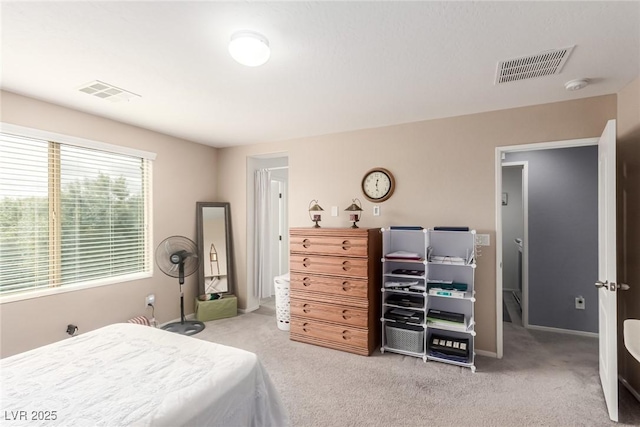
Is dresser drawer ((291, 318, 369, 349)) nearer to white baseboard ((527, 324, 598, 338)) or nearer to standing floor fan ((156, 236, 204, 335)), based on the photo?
standing floor fan ((156, 236, 204, 335))

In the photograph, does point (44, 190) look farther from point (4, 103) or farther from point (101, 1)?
point (101, 1)

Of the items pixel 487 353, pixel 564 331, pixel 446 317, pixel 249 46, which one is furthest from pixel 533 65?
pixel 564 331

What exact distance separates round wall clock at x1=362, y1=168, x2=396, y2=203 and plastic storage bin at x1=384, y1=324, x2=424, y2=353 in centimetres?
136

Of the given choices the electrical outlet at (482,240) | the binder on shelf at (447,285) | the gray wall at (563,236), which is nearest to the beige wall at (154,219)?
the binder on shelf at (447,285)

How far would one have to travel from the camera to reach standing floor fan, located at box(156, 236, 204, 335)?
11.1 feet

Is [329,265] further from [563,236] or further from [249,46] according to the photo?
[563,236]

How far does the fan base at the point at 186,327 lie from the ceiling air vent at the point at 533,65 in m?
3.92

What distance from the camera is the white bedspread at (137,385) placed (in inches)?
45.4

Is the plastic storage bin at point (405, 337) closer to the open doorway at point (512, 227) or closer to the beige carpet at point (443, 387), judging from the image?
the beige carpet at point (443, 387)

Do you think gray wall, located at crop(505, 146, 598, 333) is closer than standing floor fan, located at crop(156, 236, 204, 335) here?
Yes

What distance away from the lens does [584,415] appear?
6.49 ft

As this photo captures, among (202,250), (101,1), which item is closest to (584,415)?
(101,1)

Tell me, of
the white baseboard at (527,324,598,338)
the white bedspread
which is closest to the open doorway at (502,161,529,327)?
the white baseboard at (527,324,598,338)

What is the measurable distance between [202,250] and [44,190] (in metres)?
1.79
